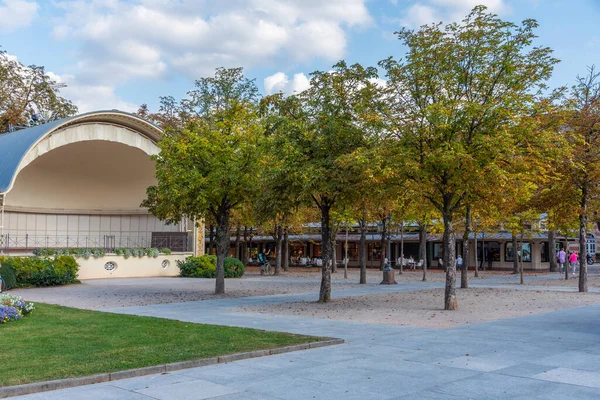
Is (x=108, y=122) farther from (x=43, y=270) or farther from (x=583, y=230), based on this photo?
(x=583, y=230)

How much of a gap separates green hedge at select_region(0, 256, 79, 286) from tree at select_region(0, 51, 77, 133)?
22.7 metres

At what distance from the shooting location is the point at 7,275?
26531mm

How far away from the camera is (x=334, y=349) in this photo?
1165 cm

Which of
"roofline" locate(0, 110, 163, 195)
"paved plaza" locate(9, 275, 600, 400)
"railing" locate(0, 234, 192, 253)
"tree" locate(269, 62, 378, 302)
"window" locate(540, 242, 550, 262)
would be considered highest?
"roofline" locate(0, 110, 163, 195)

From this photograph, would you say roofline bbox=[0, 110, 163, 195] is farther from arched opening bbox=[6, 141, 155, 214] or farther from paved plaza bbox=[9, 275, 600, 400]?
paved plaza bbox=[9, 275, 600, 400]

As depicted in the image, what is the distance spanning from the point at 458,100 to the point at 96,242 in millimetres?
34958

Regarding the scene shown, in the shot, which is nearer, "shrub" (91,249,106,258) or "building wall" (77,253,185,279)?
"building wall" (77,253,185,279)

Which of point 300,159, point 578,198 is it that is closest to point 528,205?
point 578,198

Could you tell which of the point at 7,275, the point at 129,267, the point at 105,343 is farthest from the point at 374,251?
the point at 105,343

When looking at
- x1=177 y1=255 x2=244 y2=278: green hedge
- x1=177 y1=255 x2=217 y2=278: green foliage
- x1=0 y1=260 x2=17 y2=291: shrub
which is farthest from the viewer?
x1=177 y1=255 x2=217 y2=278: green foliage

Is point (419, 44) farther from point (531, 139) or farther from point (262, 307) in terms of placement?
→ point (262, 307)

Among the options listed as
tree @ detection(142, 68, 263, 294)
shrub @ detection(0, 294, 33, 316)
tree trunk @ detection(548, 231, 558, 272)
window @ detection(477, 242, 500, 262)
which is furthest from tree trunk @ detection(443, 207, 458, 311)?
window @ detection(477, 242, 500, 262)

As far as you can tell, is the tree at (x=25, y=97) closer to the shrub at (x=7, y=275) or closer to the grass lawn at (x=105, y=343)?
the shrub at (x=7, y=275)

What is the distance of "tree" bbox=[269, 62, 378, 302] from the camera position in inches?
753
